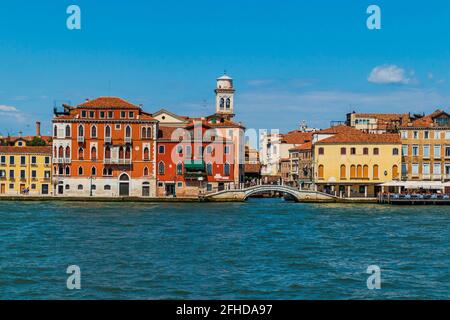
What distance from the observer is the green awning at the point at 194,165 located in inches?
2188

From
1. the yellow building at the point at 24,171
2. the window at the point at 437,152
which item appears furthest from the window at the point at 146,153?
the window at the point at 437,152

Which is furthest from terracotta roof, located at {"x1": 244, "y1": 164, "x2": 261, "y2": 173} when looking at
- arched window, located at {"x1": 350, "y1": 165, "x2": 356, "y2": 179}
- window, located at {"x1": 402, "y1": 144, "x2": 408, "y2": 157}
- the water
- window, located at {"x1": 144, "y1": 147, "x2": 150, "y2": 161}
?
the water

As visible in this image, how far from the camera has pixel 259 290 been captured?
1502 centimetres

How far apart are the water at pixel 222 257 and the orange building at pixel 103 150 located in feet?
68.1

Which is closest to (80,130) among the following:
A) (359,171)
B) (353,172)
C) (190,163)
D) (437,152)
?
(190,163)

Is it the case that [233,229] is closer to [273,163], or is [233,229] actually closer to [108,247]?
[108,247]

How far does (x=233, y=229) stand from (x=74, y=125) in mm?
29172

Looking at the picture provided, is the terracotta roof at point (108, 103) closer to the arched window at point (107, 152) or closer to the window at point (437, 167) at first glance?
the arched window at point (107, 152)

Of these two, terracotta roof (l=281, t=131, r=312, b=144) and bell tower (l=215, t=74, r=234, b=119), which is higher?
bell tower (l=215, t=74, r=234, b=119)

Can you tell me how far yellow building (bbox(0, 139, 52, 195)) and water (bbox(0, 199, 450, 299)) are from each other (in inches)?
948

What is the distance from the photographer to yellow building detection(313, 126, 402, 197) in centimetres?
5481

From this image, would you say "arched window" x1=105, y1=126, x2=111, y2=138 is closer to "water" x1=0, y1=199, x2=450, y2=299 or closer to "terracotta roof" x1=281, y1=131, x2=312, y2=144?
"water" x1=0, y1=199, x2=450, y2=299
